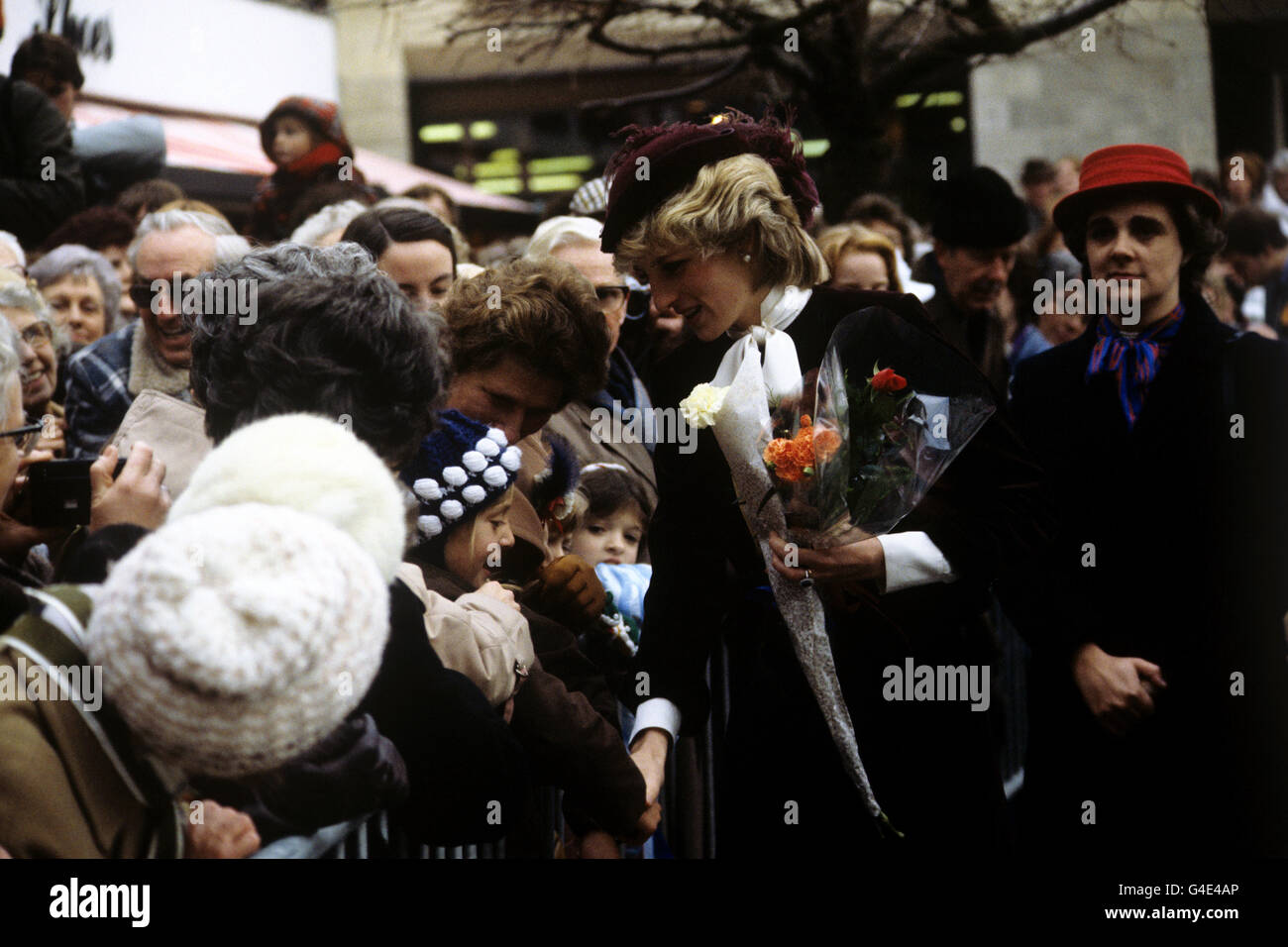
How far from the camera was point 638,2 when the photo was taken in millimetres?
5238

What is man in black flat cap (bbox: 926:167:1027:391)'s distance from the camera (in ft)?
15.3

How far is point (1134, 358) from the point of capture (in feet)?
9.76

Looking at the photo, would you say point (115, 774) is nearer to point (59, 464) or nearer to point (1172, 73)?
point (59, 464)

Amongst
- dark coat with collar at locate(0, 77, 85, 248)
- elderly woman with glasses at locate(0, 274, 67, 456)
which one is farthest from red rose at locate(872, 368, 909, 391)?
dark coat with collar at locate(0, 77, 85, 248)

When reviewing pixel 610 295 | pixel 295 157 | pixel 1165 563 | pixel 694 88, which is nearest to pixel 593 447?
pixel 610 295

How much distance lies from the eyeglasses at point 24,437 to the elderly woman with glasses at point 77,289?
169 centimetres

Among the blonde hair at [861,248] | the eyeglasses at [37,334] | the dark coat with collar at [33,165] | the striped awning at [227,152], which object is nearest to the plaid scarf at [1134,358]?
the blonde hair at [861,248]

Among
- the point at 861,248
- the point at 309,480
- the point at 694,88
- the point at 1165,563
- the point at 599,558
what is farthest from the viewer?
the point at 694,88

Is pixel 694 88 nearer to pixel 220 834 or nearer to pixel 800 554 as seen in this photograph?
pixel 800 554

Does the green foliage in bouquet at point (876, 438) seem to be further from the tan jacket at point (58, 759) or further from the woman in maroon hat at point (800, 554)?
the tan jacket at point (58, 759)

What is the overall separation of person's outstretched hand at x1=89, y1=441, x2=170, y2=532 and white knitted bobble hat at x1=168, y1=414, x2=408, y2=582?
5.6 inches

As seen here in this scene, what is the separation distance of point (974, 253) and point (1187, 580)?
2046 mm

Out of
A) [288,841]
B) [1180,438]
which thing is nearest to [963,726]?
[1180,438]

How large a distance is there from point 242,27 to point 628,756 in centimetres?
1060
